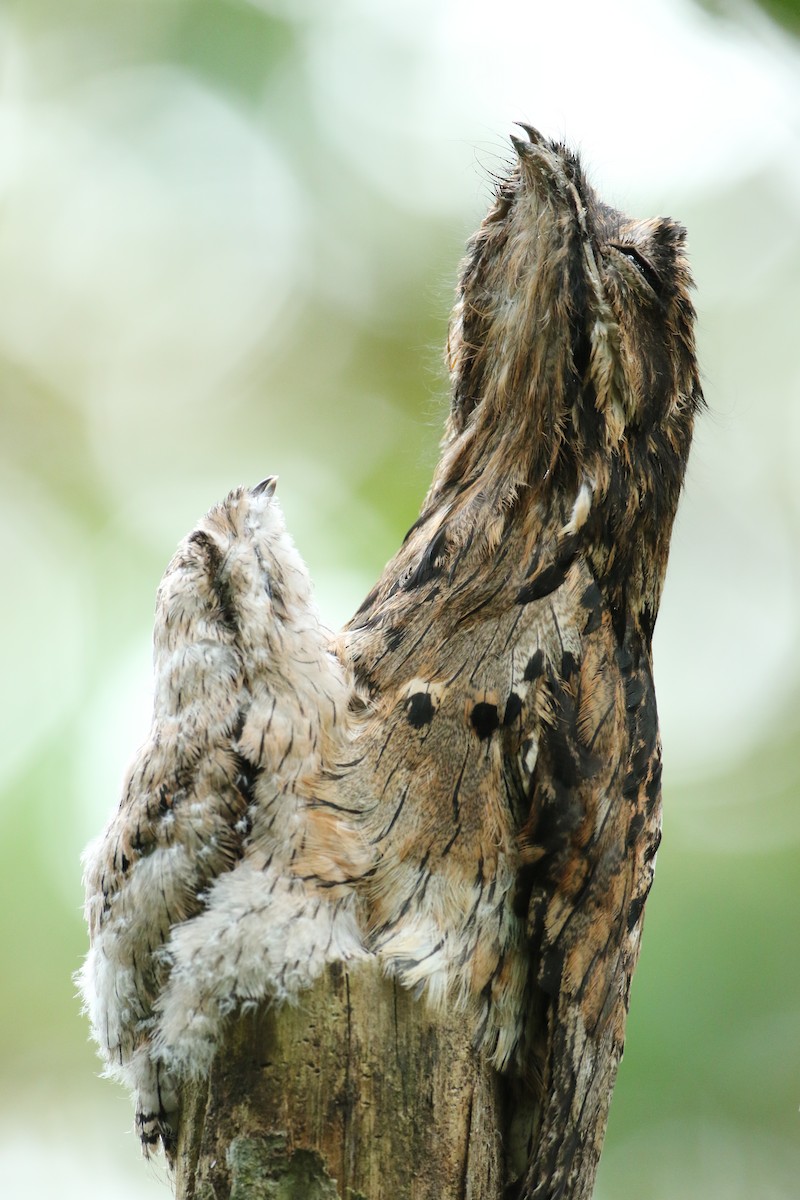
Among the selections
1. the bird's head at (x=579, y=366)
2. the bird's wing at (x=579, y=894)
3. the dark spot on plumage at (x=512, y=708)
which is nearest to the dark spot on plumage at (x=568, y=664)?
the bird's wing at (x=579, y=894)

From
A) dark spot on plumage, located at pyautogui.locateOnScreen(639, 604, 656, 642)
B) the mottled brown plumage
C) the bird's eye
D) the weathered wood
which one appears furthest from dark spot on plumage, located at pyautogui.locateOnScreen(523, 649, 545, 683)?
the bird's eye

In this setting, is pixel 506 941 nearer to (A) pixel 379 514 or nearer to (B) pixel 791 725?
(A) pixel 379 514

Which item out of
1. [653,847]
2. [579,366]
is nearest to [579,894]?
[653,847]

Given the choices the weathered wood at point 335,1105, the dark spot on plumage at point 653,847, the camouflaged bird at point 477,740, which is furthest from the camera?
the dark spot on plumage at point 653,847

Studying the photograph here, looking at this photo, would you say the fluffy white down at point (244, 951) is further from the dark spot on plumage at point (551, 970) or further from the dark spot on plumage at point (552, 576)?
the dark spot on plumage at point (552, 576)

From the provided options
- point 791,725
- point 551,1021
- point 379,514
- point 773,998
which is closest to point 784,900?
point 773,998

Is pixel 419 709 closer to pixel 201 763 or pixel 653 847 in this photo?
pixel 201 763

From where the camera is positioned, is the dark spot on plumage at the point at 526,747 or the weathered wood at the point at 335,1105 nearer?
the weathered wood at the point at 335,1105

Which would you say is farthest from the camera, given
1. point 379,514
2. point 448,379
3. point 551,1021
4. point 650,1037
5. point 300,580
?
point 379,514
